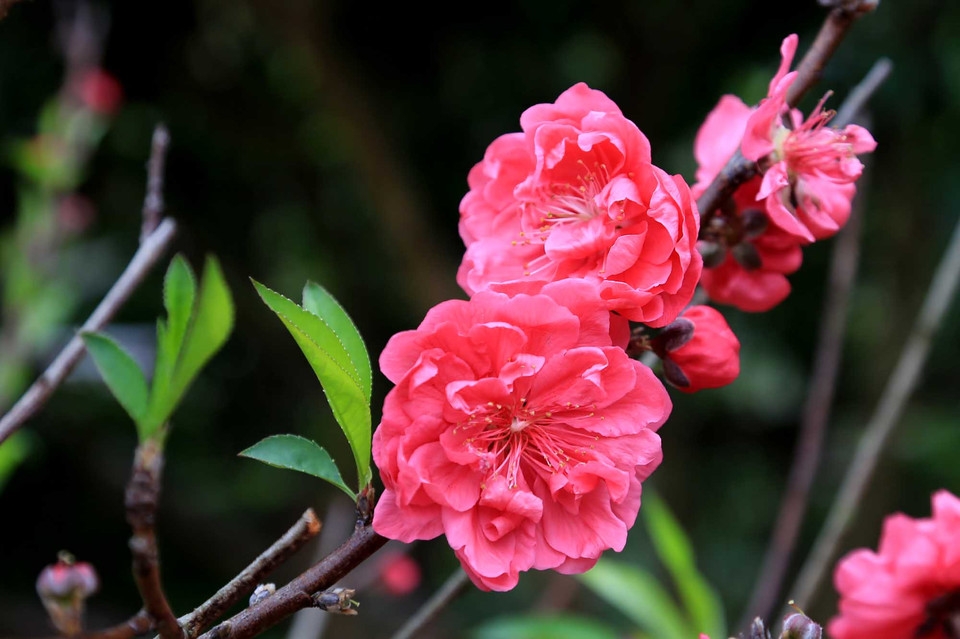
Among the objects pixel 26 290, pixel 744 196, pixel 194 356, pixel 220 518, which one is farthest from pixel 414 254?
pixel 194 356

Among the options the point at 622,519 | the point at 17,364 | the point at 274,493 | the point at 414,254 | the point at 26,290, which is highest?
the point at 622,519

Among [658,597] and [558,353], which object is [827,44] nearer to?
[558,353]

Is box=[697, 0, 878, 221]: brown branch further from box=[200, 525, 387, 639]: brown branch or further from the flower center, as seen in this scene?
box=[200, 525, 387, 639]: brown branch

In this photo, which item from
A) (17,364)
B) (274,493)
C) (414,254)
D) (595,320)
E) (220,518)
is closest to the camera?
(595,320)

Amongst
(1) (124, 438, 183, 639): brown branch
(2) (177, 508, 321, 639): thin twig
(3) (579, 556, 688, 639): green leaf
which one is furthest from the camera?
(3) (579, 556, 688, 639): green leaf

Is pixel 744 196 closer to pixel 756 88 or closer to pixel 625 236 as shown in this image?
pixel 625 236

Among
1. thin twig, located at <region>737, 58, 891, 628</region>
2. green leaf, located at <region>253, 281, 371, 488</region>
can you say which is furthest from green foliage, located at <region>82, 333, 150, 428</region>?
thin twig, located at <region>737, 58, 891, 628</region>

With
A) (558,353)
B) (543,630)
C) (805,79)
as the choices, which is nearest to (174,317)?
(558,353)
